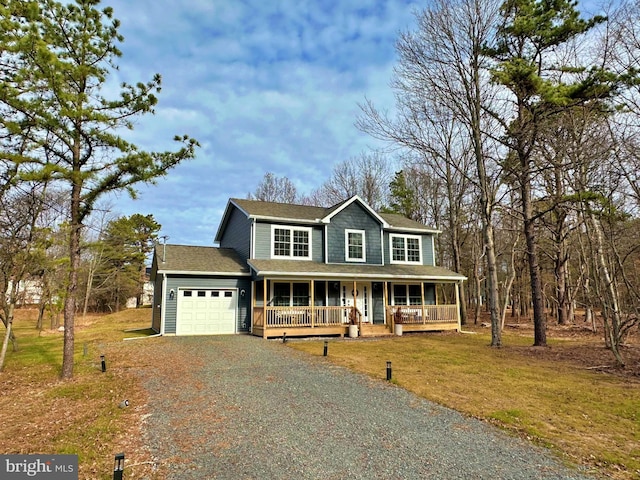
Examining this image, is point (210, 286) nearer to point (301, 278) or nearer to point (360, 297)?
point (301, 278)

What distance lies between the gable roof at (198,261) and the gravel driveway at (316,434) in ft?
26.4

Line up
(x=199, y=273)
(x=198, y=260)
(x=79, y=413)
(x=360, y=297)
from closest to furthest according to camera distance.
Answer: (x=79, y=413) < (x=199, y=273) < (x=198, y=260) < (x=360, y=297)

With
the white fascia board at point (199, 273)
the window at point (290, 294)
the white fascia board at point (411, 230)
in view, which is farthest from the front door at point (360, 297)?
the white fascia board at point (199, 273)

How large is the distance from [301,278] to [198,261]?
5.02m

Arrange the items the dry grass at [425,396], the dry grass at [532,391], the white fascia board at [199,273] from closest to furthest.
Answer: the dry grass at [425,396]
the dry grass at [532,391]
the white fascia board at [199,273]

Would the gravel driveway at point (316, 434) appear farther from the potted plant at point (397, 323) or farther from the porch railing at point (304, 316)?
the potted plant at point (397, 323)

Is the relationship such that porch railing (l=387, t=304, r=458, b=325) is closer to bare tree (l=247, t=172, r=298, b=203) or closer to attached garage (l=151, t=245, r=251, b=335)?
attached garage (l=151, t=245, r=251, b=335)

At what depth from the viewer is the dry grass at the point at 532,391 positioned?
15.7ft

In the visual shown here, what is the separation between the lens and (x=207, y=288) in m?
16.6

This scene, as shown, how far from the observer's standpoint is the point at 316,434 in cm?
502

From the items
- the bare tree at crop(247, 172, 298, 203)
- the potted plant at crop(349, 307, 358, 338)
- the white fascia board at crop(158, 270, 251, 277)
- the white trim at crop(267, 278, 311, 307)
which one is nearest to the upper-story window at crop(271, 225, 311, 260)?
the white trim at crop(267, 278, 311, 307)

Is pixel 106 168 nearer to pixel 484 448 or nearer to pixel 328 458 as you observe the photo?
pixel 328 458

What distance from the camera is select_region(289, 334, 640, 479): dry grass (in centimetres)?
477

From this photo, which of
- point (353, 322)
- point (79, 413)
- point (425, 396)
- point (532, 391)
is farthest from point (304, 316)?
point (79, 413)
